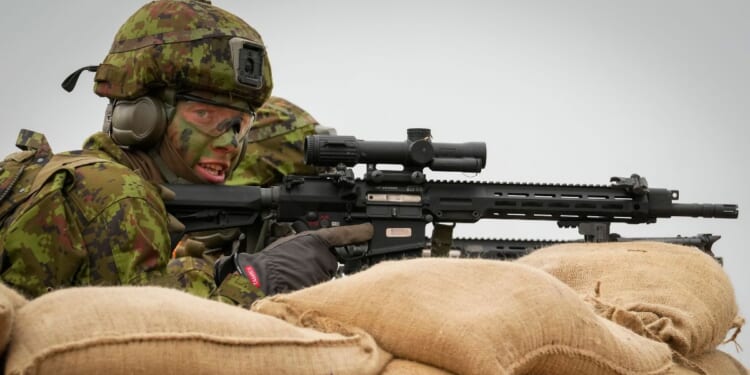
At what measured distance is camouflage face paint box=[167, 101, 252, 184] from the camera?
4324 mm

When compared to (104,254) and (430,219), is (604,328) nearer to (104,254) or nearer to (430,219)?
(104,254)

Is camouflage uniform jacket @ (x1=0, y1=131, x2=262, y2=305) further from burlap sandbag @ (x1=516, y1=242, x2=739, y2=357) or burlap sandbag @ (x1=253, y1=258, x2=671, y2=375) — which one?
burlap sandbag @ (x1=253, y1=258, x2=671, y2=375)

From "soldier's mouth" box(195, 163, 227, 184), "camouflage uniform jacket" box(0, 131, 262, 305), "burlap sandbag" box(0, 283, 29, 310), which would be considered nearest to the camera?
"burlap sandbag" box(0, 283, 29, 310)

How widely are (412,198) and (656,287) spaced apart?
2490 mm

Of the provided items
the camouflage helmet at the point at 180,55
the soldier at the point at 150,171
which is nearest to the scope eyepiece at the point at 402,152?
the soldier at the point at 150,171

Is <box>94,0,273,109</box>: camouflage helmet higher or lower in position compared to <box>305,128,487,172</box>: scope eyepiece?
higher

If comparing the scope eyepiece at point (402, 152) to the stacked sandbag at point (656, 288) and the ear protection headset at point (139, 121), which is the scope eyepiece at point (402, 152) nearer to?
the ear protection headset at point (139, 121)

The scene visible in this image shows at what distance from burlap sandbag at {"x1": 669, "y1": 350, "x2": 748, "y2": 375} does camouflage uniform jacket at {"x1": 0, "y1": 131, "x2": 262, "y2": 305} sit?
1.25m

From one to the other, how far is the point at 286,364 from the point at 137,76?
92.9 inches

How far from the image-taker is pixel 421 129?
569 cm

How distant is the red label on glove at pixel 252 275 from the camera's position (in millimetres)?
3756

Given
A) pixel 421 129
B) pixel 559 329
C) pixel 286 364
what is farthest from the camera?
pixel 421 129

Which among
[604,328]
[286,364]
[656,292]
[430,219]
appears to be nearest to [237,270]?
[656,292]

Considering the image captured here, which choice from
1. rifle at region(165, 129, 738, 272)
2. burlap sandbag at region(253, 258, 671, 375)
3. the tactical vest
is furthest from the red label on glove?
rifle at region(165, 129, 738, 272)
